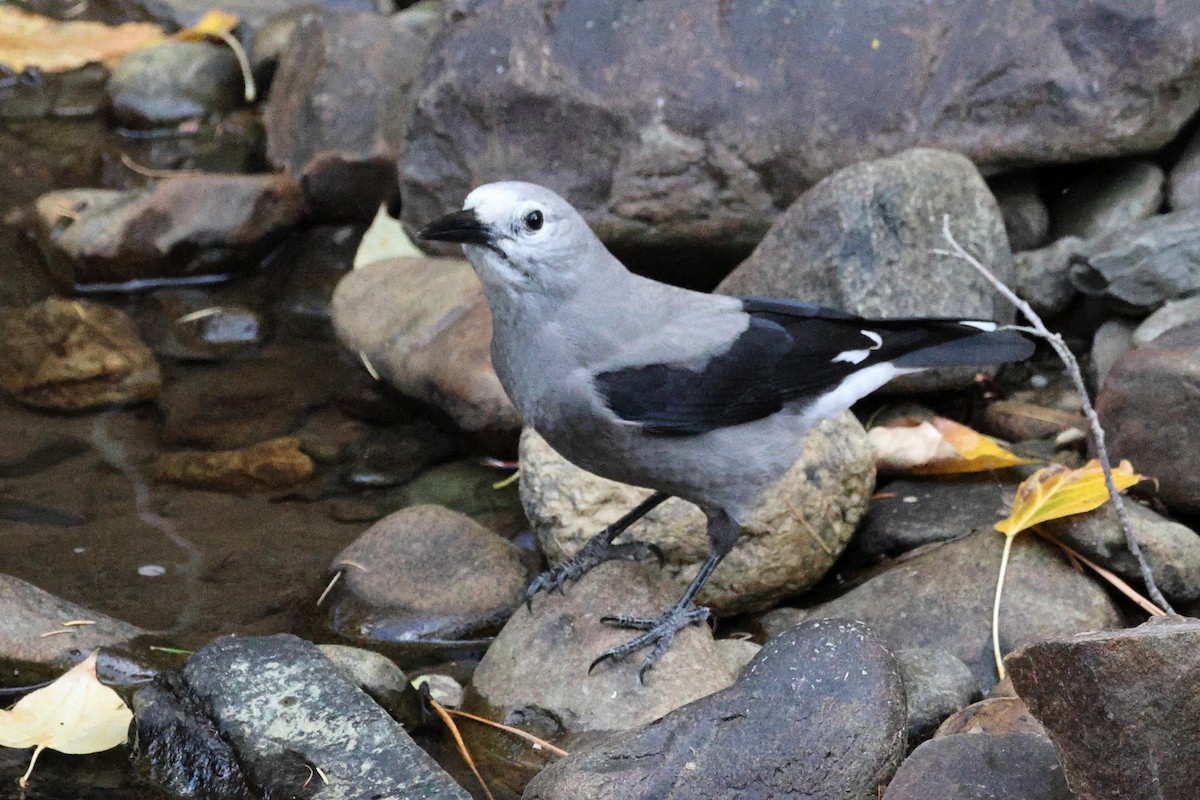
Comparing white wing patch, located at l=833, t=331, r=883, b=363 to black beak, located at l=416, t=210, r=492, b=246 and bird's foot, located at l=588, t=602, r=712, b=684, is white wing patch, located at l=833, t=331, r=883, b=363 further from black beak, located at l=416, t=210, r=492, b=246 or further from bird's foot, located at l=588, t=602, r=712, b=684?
black beak, located at l=416, t=210, r=492, b=246

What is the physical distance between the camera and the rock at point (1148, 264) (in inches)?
180

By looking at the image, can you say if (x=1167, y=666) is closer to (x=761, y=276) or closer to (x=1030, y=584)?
(x=1030, y=584)

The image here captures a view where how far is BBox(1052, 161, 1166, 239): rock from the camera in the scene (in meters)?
5.14

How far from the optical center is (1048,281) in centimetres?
496

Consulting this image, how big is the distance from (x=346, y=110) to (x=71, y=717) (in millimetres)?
4051

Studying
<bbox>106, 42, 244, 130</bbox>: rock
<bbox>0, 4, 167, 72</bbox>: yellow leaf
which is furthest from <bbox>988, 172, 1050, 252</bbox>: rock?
<bbox>0, 4, 167, 72</bbox>: yellow leaf

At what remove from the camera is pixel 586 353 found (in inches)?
133

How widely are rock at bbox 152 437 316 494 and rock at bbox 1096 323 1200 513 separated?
277 cm

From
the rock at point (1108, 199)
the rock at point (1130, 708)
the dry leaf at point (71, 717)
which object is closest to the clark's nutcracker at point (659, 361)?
the dry leaf at point (71, 717)

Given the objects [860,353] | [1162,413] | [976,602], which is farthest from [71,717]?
[1162,413]

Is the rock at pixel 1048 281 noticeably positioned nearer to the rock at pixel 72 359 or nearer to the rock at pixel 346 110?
the rock at pixel 346 110

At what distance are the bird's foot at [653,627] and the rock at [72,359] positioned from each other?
2.58 m

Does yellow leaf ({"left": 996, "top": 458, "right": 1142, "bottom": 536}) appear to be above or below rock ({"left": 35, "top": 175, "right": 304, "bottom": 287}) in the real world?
above

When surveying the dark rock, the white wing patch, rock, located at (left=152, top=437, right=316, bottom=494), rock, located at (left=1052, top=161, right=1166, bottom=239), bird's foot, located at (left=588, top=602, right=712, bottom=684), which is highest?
the white wing patch
